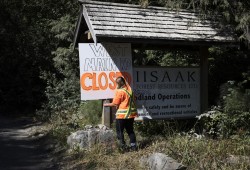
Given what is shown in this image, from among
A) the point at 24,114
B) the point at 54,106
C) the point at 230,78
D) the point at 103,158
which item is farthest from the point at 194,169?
the point at 24,114

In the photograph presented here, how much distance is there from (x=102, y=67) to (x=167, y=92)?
6.69 feet

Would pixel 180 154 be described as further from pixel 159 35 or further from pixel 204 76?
pixel 204 76

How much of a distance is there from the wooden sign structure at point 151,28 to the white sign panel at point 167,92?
0.27m

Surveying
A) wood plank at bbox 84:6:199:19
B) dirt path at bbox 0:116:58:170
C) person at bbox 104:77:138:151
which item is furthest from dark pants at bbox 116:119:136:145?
wood plank at bbox 84:6:199:19

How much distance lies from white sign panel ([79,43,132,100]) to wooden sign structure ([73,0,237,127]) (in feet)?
1.09

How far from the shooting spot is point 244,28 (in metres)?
11.3

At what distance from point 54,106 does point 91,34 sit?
21.0 feet

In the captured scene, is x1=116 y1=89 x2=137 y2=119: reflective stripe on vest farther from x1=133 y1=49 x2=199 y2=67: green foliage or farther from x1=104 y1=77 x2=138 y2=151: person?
x1=133 y1=49 x2=199 y2=67: green foliage

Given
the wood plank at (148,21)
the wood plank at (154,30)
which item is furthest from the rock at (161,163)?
the wood plank at (148,21)

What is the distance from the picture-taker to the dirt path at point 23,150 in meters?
9.20

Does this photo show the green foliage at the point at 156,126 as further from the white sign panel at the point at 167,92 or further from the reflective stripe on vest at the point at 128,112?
the reflective stripe on vest at the point at 128,112

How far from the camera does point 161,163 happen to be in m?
7.65

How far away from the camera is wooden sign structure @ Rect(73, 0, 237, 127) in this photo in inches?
402

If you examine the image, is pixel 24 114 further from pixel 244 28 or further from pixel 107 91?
pixel 244 28
